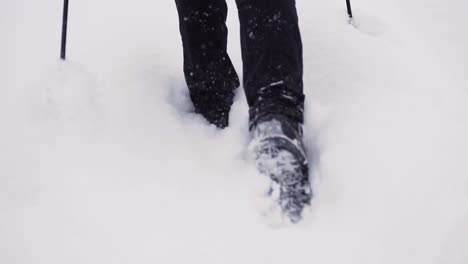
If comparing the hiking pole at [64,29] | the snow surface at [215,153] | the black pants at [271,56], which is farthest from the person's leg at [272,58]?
the hiking pole at [64,29]

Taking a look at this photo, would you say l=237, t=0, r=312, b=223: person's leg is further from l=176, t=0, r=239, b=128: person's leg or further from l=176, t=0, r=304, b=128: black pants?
l=176, t=0, r=239, b=128: person's leg

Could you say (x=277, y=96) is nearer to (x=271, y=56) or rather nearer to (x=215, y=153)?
(x=271, y=56)

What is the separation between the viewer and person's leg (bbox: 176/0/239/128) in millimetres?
1593

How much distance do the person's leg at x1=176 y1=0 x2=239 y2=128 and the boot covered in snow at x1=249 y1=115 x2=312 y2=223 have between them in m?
0.41

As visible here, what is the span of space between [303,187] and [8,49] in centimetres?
156

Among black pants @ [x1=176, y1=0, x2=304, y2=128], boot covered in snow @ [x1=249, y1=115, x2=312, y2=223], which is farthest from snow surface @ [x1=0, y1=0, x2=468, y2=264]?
black pants @ [x1=176, y1=0, x2=304, y2=128]

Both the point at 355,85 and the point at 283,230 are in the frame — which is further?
the point at 355,85

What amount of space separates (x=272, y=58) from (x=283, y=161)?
1.12 feet

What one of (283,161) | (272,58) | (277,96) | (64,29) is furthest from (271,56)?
(64,29)

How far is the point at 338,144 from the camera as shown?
145 centimetres

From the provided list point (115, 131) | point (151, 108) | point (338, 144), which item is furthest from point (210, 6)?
point (338, 144)

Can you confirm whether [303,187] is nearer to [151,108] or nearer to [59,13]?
[151,108]

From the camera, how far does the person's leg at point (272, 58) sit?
135cm

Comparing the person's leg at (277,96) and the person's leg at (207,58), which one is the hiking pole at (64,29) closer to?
the person's leg at (207,58)
